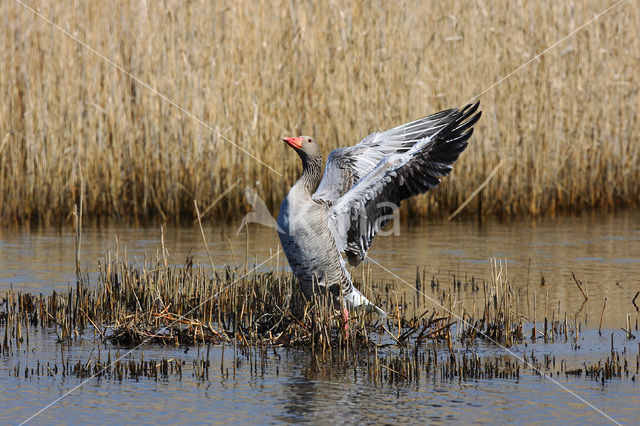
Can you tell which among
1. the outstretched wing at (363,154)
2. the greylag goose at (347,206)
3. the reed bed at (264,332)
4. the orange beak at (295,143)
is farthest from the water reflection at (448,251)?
the orange beak at (295,143)

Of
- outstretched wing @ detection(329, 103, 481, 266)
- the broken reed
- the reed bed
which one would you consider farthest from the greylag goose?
the broken reed

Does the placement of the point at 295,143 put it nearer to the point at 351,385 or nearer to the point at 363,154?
the point at 363,154

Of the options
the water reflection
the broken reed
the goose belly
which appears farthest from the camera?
the broken reed

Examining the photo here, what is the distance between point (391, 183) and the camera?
778 cm

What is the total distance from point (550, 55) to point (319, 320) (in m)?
8.74

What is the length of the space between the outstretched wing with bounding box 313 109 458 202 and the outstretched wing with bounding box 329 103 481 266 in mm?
461

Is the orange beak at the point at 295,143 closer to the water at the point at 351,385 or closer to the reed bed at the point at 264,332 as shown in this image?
the reed bed at the point at 264,332

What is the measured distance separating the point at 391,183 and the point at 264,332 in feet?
5.16

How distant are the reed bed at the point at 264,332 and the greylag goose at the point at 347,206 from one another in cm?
29

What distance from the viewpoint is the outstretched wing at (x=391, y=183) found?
7.45 meters

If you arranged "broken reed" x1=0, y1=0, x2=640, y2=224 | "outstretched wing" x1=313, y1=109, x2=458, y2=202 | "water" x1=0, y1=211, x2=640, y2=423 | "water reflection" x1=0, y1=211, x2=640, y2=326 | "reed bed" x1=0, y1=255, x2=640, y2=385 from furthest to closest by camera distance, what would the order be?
"broken reed" x1=0, y1=0, x2=640, y2=224, "water reflection" x1=0, y1=211, x2=640, y2=326, "outstretched wing" x1=313, y1=109, x2=458, y2=202, "reed bed" x1=0, y1=255, x2=640, y2=385, "water" x1=0, y1=211, x2=640, y2=423

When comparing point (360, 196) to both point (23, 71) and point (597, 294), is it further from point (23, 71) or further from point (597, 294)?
point (23, 71)

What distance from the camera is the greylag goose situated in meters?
7.40

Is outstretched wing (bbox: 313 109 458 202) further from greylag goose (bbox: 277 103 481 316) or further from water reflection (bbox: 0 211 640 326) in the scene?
water reflection (bbox: 0 211 640 326)
